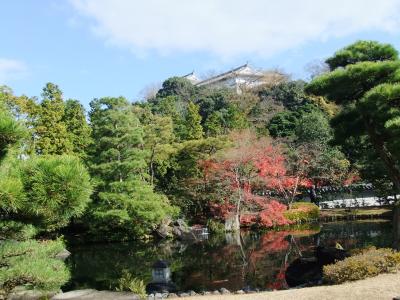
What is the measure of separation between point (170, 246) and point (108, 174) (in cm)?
406

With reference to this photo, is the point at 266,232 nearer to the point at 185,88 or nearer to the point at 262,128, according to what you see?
the point at 262,128

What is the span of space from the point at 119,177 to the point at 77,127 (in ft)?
18.1

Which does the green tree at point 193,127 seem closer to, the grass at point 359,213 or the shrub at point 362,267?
the grass at point 359,213

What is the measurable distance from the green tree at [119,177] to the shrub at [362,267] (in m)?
11.5

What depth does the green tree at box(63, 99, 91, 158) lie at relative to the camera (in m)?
22.5

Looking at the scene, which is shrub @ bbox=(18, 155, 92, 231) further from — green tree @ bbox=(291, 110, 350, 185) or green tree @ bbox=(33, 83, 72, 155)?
green tree @ bbox=(291, 110, 350, 185)

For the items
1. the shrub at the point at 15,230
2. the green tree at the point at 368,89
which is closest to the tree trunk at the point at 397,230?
the green tree at the point at 368,89

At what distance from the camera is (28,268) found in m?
3.53

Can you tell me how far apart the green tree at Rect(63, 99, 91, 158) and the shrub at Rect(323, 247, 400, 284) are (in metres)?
16.4

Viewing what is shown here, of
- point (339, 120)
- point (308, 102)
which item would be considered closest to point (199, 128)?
point (308, 102)

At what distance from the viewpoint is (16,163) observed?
3166 mm

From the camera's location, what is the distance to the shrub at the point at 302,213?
22.8 meters

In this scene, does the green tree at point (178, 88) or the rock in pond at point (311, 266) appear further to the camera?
the green tree at point (178, 88)

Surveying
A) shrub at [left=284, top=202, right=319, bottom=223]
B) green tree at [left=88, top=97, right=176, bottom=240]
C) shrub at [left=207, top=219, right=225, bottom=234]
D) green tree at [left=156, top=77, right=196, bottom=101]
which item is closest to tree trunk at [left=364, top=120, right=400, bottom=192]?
green tree at [left=88, top=97, right=176, bottom=240]
